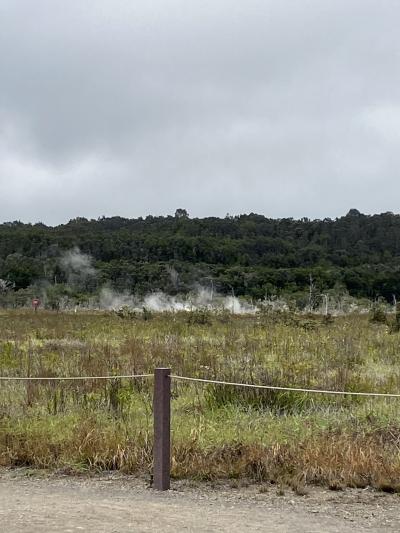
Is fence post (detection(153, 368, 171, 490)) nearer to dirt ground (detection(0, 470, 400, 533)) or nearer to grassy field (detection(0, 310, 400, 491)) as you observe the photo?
dirt ground (detection(0, 470, 400, 533))

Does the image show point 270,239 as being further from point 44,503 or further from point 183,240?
point 44,503

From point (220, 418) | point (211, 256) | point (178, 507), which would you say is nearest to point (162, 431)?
point (178, 507)

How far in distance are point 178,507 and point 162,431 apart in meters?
0.65

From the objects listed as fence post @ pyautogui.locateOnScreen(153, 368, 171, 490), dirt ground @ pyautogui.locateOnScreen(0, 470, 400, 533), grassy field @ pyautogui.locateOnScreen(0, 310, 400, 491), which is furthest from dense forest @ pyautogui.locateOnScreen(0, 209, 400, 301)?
fence post @ pyautogui.locateOnScreen(153, 368, 171, 490)

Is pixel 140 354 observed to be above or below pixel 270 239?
below

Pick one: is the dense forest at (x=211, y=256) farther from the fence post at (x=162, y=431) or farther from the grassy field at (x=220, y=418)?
the fence post at (x=162, y=431)

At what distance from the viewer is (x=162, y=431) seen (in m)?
6.20

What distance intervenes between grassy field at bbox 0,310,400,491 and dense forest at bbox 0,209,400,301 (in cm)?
4248

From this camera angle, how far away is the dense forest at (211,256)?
6359 centimetres

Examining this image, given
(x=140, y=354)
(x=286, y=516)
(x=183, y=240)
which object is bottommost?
(x=286, y=516)

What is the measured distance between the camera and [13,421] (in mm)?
8078

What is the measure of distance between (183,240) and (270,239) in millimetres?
12395

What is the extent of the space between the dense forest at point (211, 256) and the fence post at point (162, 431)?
4760 centimetres

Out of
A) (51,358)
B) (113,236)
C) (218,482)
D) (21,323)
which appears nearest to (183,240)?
(113,236)
